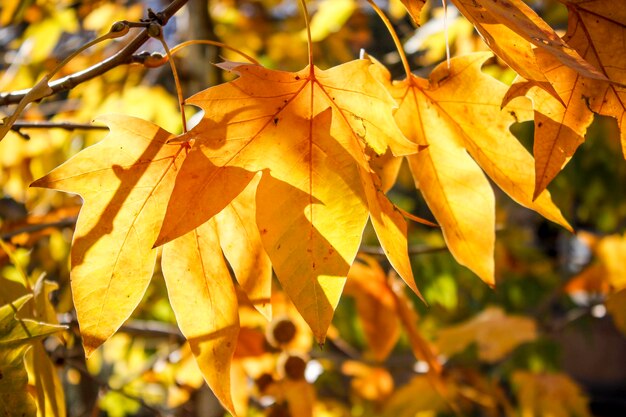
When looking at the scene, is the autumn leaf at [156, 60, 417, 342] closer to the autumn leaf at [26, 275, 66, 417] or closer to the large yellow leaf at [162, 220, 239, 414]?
the large yellow leaf at [162, 220, 239, 414]

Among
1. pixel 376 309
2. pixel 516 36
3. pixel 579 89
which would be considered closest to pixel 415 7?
pixel 516 36

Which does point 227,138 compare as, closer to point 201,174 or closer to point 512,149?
point 201,174

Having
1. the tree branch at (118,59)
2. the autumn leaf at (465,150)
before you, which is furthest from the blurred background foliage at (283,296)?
the tree branch at (118,59)

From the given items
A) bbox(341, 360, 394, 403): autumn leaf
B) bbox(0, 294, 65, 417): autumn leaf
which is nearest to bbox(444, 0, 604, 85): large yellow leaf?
bbox(0, 294, 65, 417): autumn leaf

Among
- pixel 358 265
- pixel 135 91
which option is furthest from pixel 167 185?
pixel 135 91

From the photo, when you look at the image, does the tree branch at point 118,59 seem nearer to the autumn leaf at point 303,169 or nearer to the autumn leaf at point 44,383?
the autumn leaf at point 303,169

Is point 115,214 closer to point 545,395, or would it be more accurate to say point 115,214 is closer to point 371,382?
point 371,382
